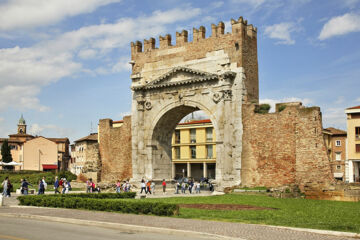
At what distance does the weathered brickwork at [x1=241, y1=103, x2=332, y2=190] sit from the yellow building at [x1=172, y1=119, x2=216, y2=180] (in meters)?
31.0

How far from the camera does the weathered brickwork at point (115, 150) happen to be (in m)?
34.1

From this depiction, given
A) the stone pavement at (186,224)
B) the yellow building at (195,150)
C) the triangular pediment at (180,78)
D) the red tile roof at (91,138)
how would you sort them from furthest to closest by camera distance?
1. the red tile roof at (91,138)
2. the yellow building at (195,150)
3. the triangular pediment at (180,78)
4. the stone pavement at (186,224)

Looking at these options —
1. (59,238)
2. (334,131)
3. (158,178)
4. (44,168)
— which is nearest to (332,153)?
(334,131)

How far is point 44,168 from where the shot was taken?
81.8m

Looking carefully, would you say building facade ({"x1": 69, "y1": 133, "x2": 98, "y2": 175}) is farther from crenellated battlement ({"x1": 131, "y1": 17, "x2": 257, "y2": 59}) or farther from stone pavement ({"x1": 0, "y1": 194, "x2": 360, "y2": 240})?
stone pavement ({"x1": 0, "y1": 194, "x2": 360, "y2": 240})

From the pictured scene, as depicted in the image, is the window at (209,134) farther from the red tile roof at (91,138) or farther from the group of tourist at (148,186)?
the group of tourist at (148,186)

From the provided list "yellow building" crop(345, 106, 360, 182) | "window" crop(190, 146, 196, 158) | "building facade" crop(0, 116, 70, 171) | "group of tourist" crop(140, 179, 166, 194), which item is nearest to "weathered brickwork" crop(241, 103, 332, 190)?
"group of tourist" crop(140, 179, 166, 194)

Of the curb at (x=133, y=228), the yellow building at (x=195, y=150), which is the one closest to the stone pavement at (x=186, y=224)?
the curb at (x=133, y=228)

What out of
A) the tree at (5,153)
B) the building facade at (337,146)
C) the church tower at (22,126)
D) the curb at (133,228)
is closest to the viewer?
the curb at (133,228)

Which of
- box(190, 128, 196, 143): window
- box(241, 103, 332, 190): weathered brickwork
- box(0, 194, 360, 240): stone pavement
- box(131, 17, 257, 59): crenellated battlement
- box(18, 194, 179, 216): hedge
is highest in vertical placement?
box(131, 17, 257, 59): crenellated battlement

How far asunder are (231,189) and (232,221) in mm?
13589

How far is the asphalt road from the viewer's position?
10664 mm

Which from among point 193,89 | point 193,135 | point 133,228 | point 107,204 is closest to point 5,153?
point 193,135

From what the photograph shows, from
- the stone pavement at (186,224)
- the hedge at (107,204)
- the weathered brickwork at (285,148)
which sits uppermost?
the weathered brickwork at (285,148)
